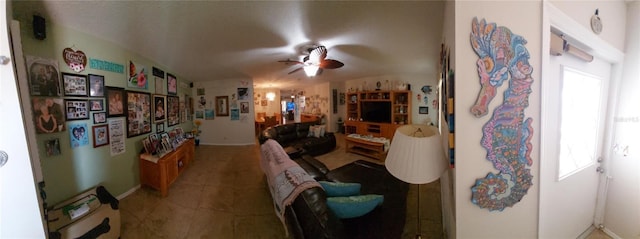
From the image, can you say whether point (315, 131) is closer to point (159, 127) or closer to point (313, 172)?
point (313, 172)

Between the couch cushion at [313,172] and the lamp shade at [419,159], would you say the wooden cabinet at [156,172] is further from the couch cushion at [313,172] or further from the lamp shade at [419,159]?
the lamp shade at [419,159]

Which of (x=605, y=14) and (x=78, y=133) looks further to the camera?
(x=605, y=14)

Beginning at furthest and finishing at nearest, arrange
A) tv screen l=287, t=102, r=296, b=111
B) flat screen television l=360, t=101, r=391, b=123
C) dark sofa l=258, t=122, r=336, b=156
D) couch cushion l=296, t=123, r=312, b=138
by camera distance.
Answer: tv screen l=287, t=102, r=296, b=111, flat screen television l=360, t=101, r=391, b=123, couch cushion l=296, t=123, r=312, b=138, dark sofa l=258, t=122, r=336, b=156

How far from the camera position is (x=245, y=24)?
4.71 ft

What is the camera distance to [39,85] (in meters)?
0.83

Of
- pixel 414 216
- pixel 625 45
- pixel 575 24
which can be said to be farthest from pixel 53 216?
pixel 625 45

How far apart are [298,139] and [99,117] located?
3.02 m

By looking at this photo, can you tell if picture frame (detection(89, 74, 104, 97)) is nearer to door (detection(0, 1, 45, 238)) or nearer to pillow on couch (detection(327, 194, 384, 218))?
door (detection(0, 1, 45, 238))

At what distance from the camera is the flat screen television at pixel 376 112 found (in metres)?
4.37

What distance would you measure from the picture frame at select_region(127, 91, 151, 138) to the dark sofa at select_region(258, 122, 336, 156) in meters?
1.79

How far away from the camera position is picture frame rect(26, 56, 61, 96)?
2.68 ft

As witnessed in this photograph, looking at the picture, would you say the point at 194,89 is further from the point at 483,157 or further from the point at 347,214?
the point at 483,157

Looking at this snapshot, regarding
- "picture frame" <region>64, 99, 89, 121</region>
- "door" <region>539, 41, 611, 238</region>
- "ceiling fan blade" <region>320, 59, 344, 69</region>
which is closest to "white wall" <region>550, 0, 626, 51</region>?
"door" <region>539, 41, 611, 238</region>

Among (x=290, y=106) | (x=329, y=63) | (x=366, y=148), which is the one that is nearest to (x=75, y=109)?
(x=329, y=63)
